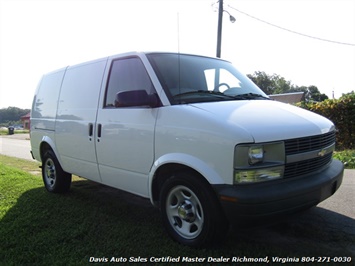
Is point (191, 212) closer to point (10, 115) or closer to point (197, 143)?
point (197, 143)

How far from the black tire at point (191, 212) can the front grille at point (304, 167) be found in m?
0.72

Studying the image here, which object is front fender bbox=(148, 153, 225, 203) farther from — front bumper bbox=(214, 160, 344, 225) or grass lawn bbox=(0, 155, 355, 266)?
grass lawn bbox=(0, 155, 355, 266)

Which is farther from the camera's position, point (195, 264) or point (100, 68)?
point (100, 68)

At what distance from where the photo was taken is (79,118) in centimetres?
458

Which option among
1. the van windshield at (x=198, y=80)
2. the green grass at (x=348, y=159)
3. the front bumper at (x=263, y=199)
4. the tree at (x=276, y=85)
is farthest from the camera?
the tree at (x=276, y=85)

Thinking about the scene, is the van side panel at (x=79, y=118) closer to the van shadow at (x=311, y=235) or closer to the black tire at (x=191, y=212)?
the black tire at (x=191, y=212)

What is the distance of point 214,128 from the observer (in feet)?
9.37

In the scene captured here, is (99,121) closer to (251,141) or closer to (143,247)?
(143,247)

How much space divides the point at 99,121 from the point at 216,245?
216 cm

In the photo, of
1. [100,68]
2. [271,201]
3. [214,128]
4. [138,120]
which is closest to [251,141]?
[214,128]

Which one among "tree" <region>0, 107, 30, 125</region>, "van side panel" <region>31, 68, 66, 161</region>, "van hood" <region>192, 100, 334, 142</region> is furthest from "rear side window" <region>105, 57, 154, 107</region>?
"tree" <region>0, 107, 30, 125</region>

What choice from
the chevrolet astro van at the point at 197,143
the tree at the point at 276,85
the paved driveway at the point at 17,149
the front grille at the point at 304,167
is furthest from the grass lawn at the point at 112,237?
the tree at the point at 276,85

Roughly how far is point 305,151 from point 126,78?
226 centimetres

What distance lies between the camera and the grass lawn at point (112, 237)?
306cm
